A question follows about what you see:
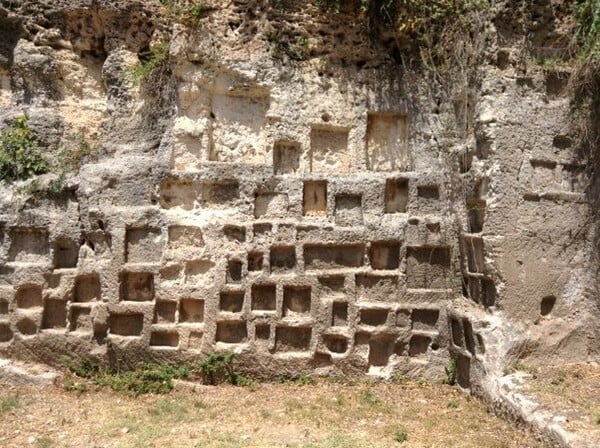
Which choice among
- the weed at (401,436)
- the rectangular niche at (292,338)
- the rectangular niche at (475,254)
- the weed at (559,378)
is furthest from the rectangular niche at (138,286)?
the weed at (559,378)

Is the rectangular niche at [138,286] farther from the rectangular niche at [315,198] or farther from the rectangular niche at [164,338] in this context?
the rectangular niche at [315,198]

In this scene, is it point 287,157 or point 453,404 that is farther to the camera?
point 287,157

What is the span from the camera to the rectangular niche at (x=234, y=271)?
6953mm

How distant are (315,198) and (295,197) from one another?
0.98ft

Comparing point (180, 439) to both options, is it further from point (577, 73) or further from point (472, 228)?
point (577, 73)

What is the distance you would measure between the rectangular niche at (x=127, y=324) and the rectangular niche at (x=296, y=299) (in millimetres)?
1722

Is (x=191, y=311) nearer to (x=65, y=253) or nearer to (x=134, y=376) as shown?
(x=134, y=376)

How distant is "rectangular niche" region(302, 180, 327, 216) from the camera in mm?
7211

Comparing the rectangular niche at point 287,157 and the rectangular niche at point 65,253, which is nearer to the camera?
the rectangular niche at point 65,253

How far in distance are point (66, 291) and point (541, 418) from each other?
529 centimetres

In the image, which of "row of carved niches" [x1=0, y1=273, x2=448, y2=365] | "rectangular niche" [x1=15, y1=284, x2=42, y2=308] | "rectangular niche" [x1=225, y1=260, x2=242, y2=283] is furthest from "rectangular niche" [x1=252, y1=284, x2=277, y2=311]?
"rectangular niche" [x1=15, y1=284, x2=42, y2=308]

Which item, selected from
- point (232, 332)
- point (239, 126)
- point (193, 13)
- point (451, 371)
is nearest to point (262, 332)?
point (232, 332)

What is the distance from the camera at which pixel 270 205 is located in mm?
7113

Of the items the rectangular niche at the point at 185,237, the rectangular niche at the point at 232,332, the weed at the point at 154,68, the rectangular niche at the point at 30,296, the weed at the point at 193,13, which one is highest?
the weed at the point at 193,13
